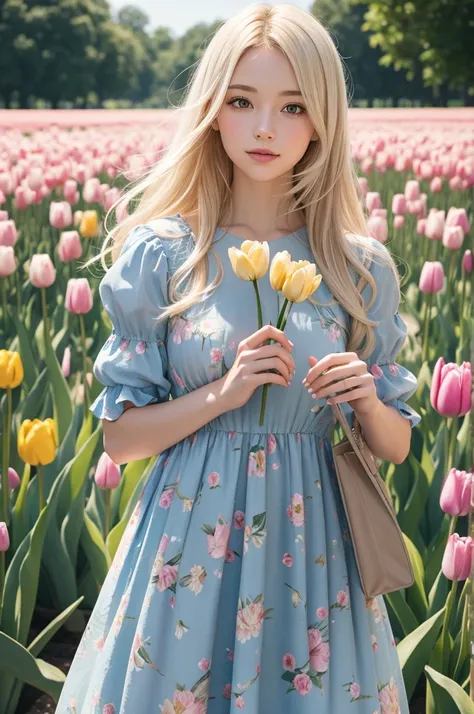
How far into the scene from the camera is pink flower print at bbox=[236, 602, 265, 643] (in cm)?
159

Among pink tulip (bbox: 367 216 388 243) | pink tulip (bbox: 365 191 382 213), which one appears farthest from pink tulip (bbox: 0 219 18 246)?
pink tulip (bbox: 365 191 382 213)

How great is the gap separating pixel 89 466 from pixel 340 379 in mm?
1261

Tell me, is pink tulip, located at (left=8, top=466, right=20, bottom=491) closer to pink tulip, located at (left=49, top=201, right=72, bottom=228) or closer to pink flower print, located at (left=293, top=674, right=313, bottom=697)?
pink flower print, located at (left=293, top=674, right=313, bottom=697)

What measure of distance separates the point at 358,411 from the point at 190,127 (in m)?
0.59

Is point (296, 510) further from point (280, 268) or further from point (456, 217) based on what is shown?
point (456, 217)

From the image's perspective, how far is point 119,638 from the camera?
1.69m

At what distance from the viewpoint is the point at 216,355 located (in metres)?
1.66

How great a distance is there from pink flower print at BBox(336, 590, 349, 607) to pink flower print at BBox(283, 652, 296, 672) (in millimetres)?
117

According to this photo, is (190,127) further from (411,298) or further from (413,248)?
(413,248)

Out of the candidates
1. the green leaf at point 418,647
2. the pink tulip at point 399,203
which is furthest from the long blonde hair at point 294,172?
the pink tulip at point 399,203

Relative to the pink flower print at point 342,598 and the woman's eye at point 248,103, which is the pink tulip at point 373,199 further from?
the pink flower print at point 342,598

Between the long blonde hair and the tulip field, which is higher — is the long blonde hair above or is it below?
above

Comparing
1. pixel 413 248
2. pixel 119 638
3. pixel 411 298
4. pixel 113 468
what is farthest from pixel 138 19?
pixel 119 638

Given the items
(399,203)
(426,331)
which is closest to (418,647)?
(426,331)
